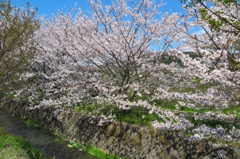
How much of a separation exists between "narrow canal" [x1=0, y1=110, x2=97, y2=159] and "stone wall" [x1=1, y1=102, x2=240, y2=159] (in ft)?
2.85

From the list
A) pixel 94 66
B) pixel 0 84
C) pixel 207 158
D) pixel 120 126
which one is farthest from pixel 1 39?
pixel 207 158

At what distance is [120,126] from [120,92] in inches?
79.0

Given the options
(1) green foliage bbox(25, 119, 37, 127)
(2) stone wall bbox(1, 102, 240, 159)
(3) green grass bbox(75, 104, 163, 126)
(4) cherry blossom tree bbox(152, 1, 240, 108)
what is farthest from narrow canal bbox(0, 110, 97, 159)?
(4) cherry blossom tree bbox(152, 1, 240, 108)

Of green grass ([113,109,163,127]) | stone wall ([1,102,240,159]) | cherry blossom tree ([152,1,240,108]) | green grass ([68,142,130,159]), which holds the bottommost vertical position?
green grass ([68,142,130,159])

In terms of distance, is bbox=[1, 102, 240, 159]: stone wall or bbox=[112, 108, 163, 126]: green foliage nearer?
bbox=[1, 102, 240, 159]: stone wall

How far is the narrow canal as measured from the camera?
10.8 m

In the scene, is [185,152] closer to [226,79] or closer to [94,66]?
[226,79]

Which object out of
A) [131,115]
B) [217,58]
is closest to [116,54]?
[131,115]

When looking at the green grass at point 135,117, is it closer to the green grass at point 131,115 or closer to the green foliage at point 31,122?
the green grass at point 131,115

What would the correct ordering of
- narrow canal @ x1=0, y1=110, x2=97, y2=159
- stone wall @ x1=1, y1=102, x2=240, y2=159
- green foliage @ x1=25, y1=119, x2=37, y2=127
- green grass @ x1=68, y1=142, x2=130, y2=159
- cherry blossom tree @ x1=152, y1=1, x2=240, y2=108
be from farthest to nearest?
green foliage @ x1=25, y1=119, x2=37, y2=127 < narrow canal @ x1=0, y1=110, x2=97, y2=159 < green grass @ x1=68, y1=142, x2=130, y2=159 < stone wall @ x1=1, y1=102, x2=240, y2=159 < cherry blossom tree @ x1=152, y1=1, x2=240, y2=108

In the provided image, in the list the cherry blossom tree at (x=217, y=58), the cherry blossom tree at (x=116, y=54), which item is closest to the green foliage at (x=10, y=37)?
the cherry blossom tree at (x=116, y=54)

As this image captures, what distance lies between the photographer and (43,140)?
12.9 meters

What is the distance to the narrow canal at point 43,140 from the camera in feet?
35.4

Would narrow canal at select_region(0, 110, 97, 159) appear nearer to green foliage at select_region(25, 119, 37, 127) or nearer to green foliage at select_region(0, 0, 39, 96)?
green foliage at select_region(25, 119, 37, 127)
